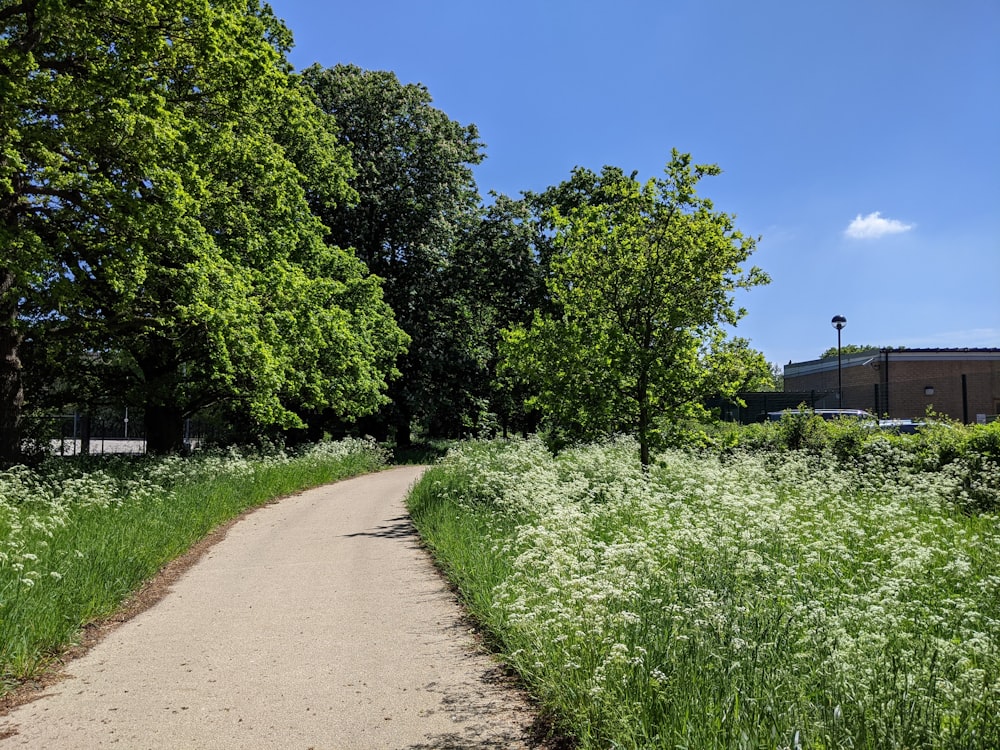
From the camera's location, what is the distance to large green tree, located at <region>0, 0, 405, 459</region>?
1148 cm

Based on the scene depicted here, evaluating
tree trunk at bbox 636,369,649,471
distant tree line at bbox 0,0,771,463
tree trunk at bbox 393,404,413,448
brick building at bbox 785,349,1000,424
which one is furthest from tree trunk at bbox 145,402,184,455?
brick building at bbox 785,349,1000,424

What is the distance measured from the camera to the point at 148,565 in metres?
8.55

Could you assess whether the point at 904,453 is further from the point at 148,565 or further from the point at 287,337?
the point at 287,337

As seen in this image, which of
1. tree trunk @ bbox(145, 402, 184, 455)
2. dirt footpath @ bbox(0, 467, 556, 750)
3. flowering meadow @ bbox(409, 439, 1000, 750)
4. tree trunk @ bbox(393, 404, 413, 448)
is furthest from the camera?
tree trunk @ bbox(393, 404, 413, 448)

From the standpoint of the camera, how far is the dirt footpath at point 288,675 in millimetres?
4414

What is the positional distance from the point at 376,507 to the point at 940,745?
1393 cm

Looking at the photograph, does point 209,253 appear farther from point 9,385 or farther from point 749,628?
point 749,628

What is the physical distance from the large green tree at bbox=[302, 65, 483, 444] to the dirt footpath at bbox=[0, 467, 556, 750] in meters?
26.7

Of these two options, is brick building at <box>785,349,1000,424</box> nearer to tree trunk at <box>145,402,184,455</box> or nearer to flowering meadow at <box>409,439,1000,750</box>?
flowering meadow at <box>409,439,1000,750</box>

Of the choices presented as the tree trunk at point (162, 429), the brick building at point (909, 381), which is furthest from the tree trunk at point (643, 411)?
the tree trunk at point (162, 429)

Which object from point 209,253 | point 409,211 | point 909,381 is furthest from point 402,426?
point 909,381

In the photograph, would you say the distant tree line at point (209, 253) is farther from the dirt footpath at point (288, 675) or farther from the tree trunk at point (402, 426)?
the tree trunk at point (402, 426)

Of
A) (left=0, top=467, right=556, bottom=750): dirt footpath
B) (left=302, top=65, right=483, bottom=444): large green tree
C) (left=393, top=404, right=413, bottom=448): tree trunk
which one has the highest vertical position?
(left=302, top=65, right=483, bottom=444): large green tree

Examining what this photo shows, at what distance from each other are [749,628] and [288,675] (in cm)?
364
